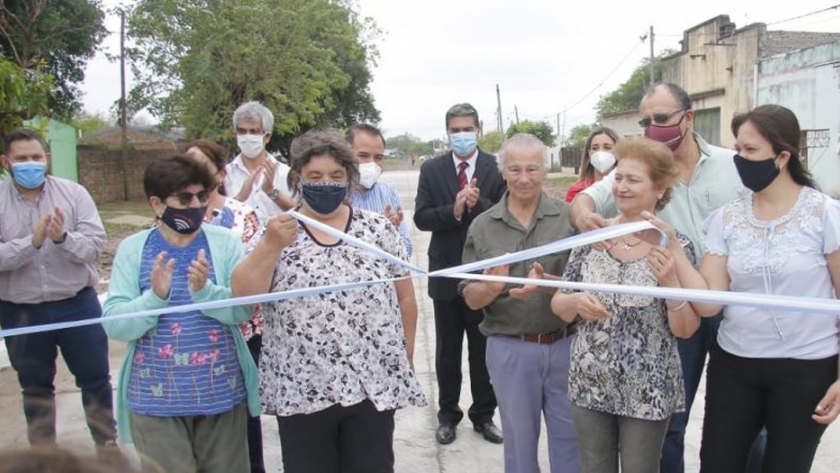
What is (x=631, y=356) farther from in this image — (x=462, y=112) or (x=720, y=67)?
(x=720, y=67)

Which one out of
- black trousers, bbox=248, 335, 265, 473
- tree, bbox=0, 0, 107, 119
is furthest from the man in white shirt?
tree, bbox=0, 0, 107, 119

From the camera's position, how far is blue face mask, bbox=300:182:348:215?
2842 millimetres

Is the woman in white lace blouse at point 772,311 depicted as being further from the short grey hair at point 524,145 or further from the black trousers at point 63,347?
the black trousers at point 63,347

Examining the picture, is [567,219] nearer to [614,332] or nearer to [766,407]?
[614,332]

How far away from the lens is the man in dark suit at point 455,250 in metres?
4.55

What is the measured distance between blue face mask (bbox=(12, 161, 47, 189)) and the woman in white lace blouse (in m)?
3.44

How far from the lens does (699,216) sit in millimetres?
3270

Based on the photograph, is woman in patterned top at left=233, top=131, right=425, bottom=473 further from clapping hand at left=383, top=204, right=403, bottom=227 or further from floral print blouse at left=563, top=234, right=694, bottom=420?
clapping hand at left=383, top=204, right=403, bottom=227

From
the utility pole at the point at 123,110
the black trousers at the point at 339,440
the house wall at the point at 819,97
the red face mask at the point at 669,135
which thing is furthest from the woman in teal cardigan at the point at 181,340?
the utility pole at the point at 123,110

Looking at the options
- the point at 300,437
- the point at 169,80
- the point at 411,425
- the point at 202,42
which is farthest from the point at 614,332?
the point at 169,80

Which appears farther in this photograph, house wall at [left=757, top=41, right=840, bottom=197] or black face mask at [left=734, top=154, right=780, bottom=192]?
house wall at [left=757, top=41, right=840, bottom=197]

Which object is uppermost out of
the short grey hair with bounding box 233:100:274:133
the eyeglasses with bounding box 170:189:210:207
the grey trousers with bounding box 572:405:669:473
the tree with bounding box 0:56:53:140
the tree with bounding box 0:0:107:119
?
the tree with bounding box 0:0:107:119

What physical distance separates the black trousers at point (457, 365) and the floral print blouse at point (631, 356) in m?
1.71

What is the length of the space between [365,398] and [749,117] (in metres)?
1.88
